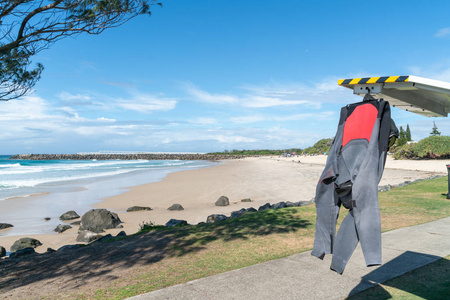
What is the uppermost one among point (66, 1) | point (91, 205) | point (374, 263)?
point (66, 1)

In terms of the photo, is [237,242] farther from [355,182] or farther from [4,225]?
[4,225]

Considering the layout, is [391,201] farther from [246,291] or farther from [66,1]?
[66,1]

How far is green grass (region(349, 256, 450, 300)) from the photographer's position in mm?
3924

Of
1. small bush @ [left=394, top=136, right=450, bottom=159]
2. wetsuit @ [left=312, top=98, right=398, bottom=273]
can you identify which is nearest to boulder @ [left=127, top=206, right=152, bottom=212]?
wetsuit @ [left=312, top=98, right=398, bottom=273]

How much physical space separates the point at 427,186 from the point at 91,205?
1558cm

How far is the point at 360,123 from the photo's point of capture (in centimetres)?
348

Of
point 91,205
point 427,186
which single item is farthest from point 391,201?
point 91,205

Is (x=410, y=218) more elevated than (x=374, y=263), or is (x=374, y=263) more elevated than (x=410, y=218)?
(x=374, y=263)

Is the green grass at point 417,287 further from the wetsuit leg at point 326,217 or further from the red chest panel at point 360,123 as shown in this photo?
the red chest panel at point 360,123

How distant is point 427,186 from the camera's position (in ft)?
48.0

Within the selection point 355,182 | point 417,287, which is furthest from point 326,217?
point 417,287

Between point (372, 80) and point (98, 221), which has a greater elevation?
point (372, 80)

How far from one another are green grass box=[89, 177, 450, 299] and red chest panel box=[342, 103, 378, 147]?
2.71m

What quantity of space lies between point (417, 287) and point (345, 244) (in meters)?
1.58
